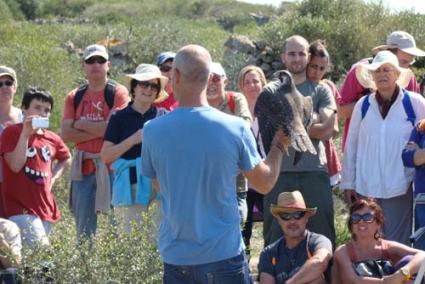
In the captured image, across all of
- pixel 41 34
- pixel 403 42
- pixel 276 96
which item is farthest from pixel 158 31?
pixel 276 96

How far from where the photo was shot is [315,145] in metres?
6.56

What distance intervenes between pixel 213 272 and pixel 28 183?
2.71 metres

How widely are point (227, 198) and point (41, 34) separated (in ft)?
66.6

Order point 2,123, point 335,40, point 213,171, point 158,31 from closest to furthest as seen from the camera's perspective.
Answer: point 213,171 → point 2,123 → point 335,40 → point 158,31

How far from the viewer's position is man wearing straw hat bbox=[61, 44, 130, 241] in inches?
282

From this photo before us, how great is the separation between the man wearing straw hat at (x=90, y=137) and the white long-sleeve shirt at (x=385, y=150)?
1.86 meters

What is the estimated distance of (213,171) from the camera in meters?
4.30

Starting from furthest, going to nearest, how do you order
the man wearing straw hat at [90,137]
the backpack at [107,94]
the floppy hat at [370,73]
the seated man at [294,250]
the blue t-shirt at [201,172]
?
1. the backpack at [107,94]
2. the man wearing straw hat at [90,137]
3. the floppy hat at [370,73]
4. the seated man at [294,250]
5. the blue t-shirt at [201,172]

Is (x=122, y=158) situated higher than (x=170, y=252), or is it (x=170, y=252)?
(x=122, y=158)

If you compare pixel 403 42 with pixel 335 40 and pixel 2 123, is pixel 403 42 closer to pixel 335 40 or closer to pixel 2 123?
pixel 2 123

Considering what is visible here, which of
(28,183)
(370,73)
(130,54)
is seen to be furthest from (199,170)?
(130,54)

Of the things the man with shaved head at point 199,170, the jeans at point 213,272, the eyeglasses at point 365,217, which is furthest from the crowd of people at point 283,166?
the jeans at point 213,272

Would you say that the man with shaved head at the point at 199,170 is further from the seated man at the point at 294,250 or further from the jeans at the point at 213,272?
the seated man at the point at 294,250

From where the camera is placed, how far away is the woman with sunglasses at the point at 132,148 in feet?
21.2
